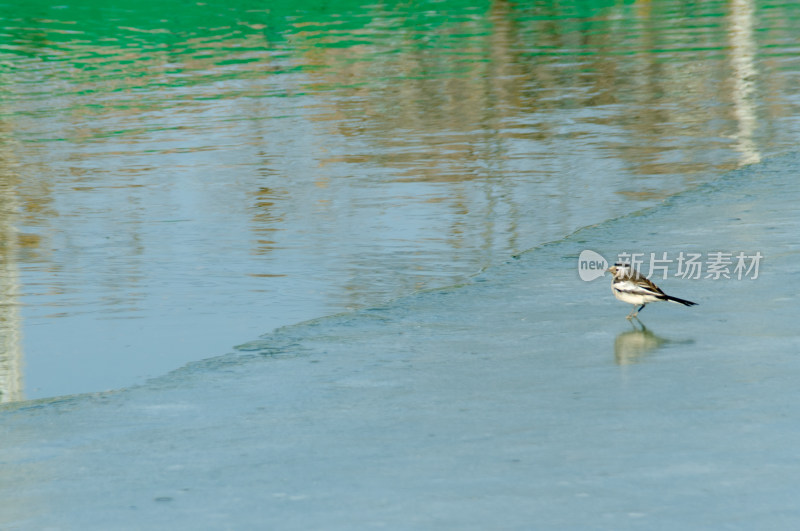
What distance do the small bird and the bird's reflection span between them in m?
0.16

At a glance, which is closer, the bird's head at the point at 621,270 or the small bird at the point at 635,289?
the small bird at the point at 635,289

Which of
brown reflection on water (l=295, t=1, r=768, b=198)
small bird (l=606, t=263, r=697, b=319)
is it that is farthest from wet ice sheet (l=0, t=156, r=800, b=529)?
brown reflection on water (l=295, t=1, r=768, b=198)

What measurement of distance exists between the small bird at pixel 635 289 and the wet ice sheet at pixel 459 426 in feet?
0.61

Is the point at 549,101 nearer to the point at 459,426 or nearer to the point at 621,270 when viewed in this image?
the point at 621,270

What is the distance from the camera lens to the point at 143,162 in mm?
13891

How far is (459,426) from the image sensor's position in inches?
214

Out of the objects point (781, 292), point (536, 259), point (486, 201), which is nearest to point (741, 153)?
point (486, 201)

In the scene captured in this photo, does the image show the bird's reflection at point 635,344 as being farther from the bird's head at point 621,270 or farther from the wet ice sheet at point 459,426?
the bird's head at point 621,270

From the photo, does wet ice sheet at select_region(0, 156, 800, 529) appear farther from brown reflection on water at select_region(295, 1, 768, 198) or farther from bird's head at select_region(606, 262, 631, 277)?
brown reflection on water at select_region(295, 1, 768, 198)

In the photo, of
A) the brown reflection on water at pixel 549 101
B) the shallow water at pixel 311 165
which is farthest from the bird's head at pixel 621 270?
the brown reflection on water at pixel 549 101

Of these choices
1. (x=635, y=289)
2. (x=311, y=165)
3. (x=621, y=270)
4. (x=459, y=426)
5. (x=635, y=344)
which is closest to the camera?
Answer: (x=459, y=426)

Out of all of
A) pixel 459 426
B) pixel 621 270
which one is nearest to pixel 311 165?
pixel 621 270

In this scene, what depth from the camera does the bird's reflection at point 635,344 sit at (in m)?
6.37

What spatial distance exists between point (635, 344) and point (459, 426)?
Result: 1521 millimetres
